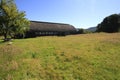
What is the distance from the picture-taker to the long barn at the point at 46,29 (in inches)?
1987

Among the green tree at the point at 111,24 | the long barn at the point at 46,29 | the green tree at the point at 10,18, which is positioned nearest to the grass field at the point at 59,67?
the green tree at the point at 10,18

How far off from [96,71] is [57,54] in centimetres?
523

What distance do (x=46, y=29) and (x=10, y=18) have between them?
26.0 meters

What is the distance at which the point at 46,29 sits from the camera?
181 feet

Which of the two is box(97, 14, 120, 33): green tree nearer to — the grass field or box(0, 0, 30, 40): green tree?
box(0, 0, 30, 40): green tree

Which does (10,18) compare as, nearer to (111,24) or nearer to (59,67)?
(59,67)

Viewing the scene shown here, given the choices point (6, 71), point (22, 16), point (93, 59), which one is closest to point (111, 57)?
point (93, 59)

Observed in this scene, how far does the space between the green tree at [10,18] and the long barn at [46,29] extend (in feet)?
59.0

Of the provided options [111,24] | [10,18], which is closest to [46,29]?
[10,18]

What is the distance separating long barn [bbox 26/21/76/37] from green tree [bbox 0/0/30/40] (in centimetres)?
A: 1799

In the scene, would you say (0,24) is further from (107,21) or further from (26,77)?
(107,21)

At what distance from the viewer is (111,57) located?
16.5 m

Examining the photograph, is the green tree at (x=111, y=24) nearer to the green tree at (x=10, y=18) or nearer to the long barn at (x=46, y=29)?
the long barn at (x=46, y=29)

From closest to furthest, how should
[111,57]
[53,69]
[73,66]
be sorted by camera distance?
[53,69], [73,66], [111,57]
